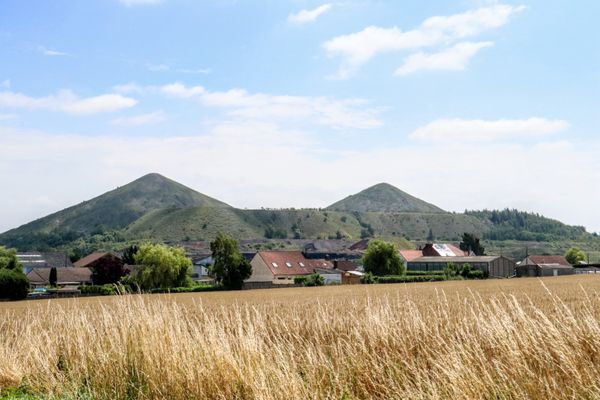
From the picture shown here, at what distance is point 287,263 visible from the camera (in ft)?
373

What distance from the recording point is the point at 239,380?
10867 millimetres

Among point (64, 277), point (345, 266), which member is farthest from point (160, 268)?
point (345, 266)

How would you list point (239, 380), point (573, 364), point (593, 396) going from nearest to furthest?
point (593, 396) → point (573, 364) → point (239, 380)

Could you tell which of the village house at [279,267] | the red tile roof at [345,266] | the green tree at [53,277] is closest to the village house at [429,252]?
the red tile roof at [345,266]

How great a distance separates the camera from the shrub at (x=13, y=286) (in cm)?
6214

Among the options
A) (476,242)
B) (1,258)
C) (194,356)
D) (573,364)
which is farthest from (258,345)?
(476,242)

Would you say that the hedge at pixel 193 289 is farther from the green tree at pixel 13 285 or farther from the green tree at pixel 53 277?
the green tree at pixel 53 277

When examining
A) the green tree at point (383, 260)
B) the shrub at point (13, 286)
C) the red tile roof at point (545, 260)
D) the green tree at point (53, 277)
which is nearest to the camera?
Result: the shrub at point (13, 286)

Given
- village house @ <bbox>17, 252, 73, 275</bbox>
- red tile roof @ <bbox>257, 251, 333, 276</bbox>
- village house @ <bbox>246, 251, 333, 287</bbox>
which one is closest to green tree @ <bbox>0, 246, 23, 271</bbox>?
village house @ <bbox>246, 251, 333, 287</bbox>

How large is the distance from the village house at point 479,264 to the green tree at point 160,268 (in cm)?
5028

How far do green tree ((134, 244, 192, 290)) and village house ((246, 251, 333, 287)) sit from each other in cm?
2380

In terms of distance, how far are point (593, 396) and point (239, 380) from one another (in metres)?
5.48

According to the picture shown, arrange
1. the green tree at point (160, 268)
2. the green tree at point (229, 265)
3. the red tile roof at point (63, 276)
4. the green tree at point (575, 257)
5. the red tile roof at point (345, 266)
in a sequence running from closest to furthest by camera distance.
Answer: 1. the green tree at point (229, 265)
2. the green tree at point (160, 268)
3. the red tile roof at point (63, 276)
4. the red tile roof at point (345, 266)
5. the green tree at point (575, 257)

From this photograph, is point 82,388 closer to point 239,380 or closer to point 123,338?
point 123,338
